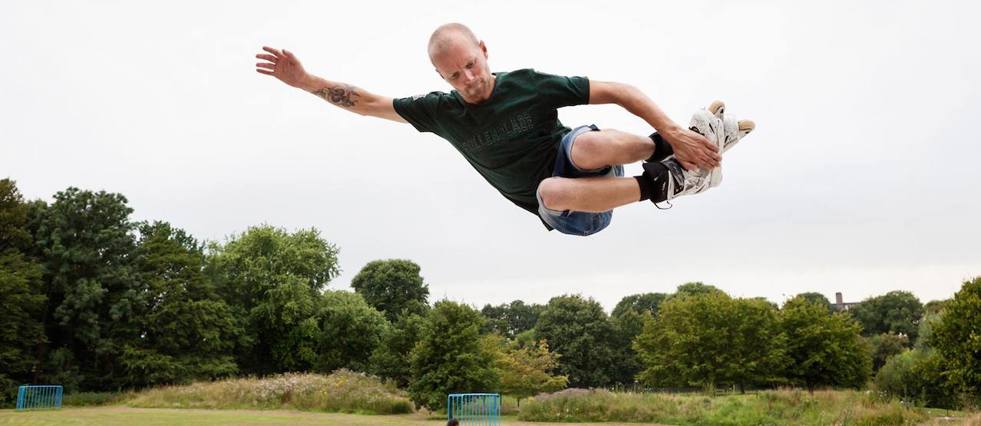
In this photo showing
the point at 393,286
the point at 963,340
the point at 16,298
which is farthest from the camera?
the point at 393,286

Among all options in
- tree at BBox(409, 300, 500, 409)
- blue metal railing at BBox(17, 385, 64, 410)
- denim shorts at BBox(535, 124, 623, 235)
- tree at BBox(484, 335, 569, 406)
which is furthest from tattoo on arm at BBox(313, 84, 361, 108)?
blue metal railing at BBox(17, 385, 64, 410)

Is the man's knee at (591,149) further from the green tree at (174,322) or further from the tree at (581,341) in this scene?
the tree at (581,341)

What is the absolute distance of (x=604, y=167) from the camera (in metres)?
4.70

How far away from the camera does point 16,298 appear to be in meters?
35.7

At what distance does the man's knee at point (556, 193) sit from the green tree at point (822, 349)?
46.5 metres

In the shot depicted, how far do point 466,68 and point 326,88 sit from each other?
1691 mm

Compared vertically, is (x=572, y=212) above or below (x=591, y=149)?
below

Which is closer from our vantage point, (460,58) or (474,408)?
(460,58)

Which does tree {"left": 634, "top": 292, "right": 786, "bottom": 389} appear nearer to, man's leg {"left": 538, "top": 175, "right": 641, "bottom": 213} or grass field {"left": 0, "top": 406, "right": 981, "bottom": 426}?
grass field {"left": 0, "top": 406, "right": 981, "bottom": 426}

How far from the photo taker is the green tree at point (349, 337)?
163ft

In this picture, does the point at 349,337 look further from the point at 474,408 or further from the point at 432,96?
the point at 432,96

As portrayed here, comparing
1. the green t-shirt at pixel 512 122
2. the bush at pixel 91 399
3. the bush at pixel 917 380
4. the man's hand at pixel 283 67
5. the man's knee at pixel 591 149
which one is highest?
the man's hand at pixel 283 67

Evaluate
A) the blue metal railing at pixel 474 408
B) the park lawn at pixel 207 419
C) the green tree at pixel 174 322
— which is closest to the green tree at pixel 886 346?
the park lawn at pixel 207 419

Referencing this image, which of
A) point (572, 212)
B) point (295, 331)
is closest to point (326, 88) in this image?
point (572, 212)
